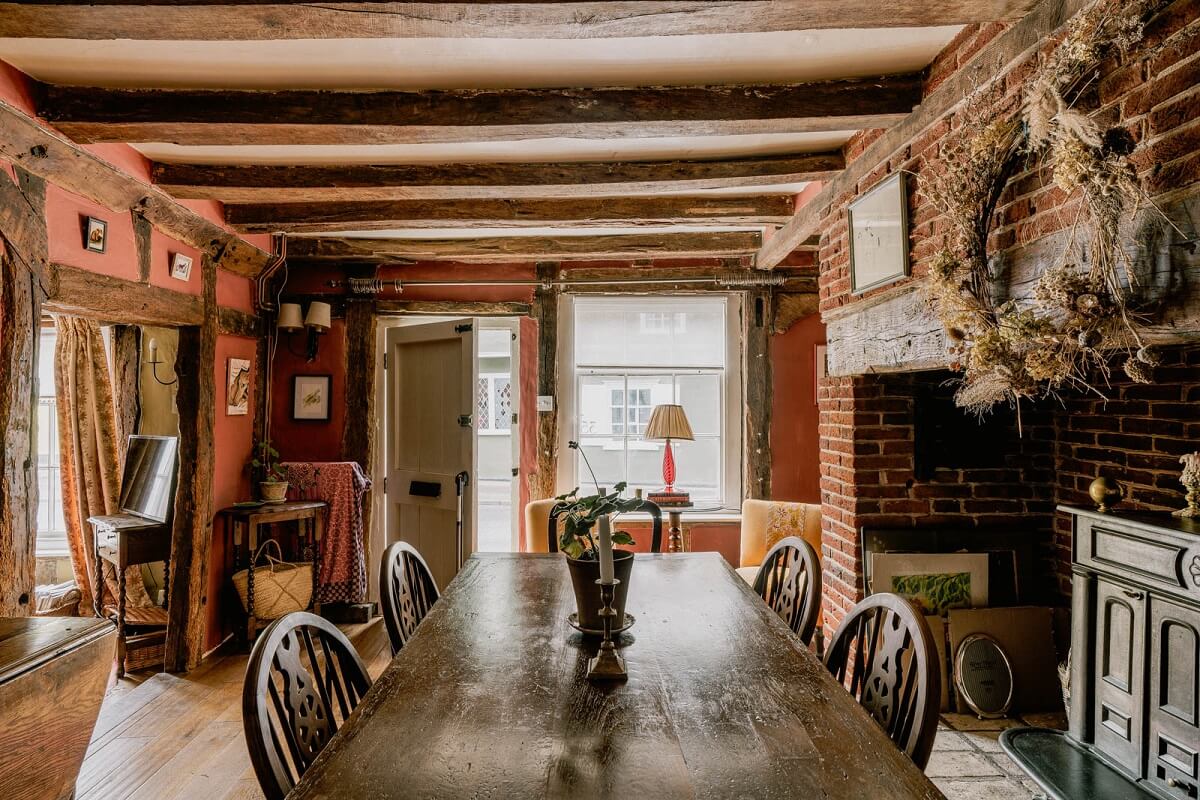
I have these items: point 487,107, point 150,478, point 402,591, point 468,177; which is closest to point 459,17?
point 487,107

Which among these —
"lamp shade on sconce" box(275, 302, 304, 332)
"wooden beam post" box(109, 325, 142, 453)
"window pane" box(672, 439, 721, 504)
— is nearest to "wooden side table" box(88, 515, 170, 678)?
"wooden beam post" box(109, 325, 142, 453)

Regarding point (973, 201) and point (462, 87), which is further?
point (462, 87)

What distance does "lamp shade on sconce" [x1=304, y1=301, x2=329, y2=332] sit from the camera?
4.41 m

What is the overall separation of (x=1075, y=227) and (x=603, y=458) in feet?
11.5

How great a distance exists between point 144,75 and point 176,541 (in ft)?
8.00

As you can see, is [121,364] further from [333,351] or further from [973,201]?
[973,201]

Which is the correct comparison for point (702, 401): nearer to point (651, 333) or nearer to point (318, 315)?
point (651, 333)

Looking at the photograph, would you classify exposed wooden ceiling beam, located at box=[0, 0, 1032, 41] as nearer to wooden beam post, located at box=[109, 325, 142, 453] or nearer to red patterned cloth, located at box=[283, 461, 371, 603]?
wooden beam post, located at box=[109, 325, 142, 453]

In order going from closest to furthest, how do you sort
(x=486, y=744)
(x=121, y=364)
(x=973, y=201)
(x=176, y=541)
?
(x=486, y=744)
(x=973, y=201)
(x=176, y=541)
(x=121, y=364)

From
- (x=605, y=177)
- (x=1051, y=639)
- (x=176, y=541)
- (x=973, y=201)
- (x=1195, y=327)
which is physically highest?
(x=605, y=177)

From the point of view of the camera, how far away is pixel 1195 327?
4.25 feet

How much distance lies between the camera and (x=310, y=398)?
454 cm

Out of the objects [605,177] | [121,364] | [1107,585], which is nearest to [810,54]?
[605,177]

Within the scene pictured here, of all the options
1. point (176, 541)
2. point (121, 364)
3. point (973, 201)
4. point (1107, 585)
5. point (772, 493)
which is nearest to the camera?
point (973, 201)
